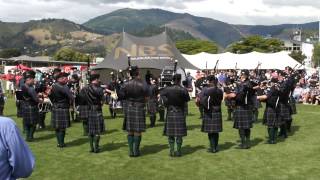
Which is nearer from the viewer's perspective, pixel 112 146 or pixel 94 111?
pixel 94 111

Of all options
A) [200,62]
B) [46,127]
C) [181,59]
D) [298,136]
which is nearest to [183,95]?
[298,136]

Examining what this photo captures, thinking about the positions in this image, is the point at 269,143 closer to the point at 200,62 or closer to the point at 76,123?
the point at 76,123

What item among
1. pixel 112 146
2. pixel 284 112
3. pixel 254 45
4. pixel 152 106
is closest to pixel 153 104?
pixel 152 106

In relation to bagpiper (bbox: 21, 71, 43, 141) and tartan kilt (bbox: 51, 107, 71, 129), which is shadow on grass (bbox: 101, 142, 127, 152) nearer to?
tartan kilt (bbox: 51, 107, 71, 129)

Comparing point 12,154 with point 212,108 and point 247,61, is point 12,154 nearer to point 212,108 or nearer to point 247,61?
point 212,108

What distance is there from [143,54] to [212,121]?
→ 1212 centimetres

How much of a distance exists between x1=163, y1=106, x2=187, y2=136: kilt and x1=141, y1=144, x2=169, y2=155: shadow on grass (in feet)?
2.75

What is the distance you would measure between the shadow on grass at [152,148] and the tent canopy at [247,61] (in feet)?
65.1

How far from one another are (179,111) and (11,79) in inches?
779

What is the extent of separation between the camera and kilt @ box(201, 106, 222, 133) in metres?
9.97

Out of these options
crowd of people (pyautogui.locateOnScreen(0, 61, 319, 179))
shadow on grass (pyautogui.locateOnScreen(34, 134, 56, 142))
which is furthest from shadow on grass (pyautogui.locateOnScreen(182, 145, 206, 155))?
shadow on grass (pyautogui.locateOnScreen(34, 134, 56, 142))

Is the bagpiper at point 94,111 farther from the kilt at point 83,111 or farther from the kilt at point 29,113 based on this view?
the kilt at point 29,113

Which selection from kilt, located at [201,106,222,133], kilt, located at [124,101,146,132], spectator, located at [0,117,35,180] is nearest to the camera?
spectator, located at [0,117,35,180]

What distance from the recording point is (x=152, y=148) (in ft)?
35.5
